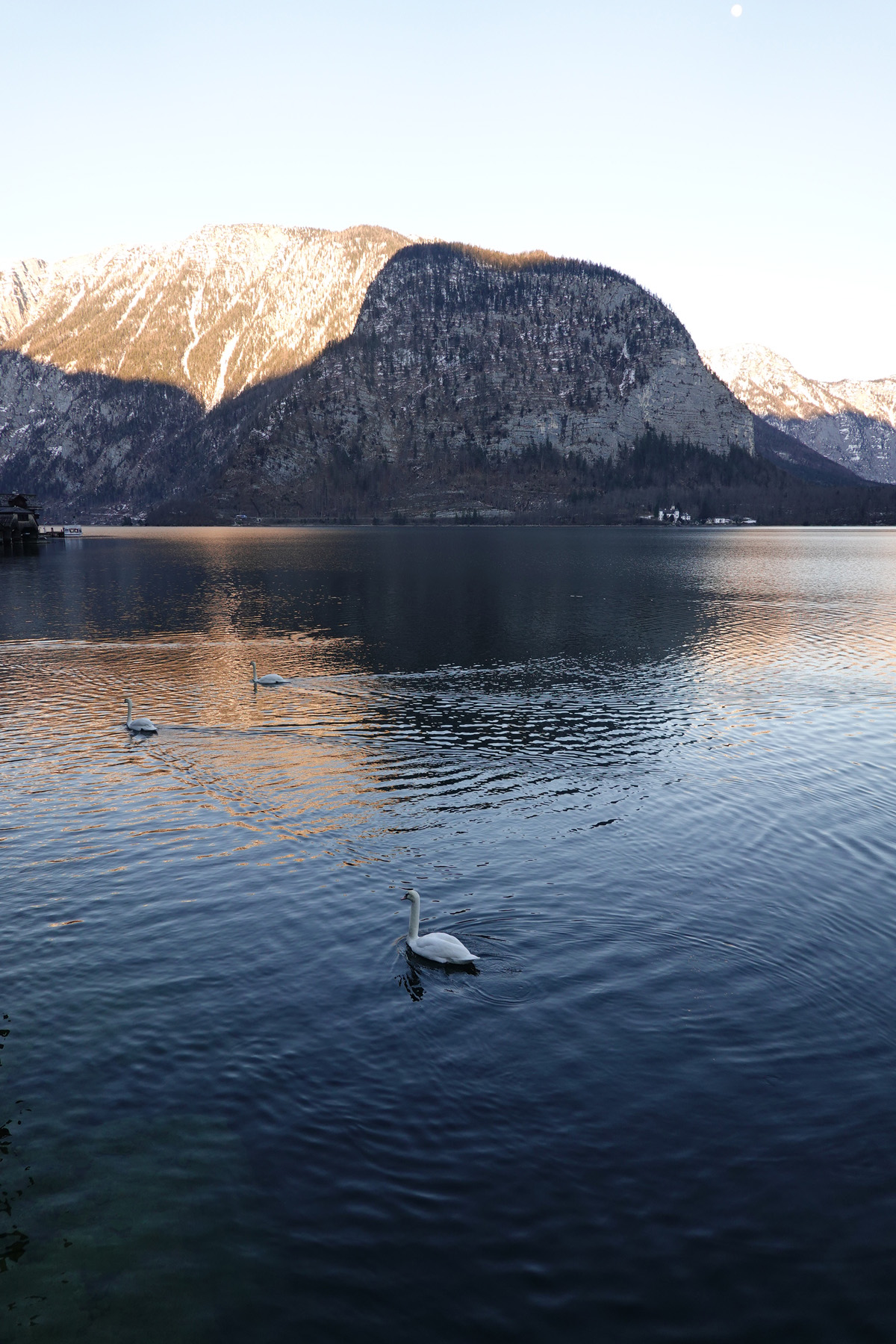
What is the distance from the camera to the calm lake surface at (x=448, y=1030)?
41.4 ft

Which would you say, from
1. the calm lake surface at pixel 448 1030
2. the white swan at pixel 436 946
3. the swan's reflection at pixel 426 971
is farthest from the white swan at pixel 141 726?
the swan's reflection at pixel 426 971

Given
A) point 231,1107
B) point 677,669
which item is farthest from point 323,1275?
point 677,669

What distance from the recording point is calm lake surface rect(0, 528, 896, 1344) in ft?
41.4

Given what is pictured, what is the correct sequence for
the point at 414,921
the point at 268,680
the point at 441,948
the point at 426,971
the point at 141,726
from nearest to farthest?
the point at 441,948
the point at 426,971
the point at 414,921
the point at 141,726
the point at 268,680

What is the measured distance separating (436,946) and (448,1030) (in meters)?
2.45

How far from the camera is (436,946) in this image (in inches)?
822

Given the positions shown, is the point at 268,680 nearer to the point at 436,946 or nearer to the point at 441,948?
the point at 436,946

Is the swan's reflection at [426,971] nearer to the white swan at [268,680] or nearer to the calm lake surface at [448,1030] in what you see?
the calm lake surface at [448,1030]

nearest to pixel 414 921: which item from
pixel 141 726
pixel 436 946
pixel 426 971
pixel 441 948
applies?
pixel 436 946

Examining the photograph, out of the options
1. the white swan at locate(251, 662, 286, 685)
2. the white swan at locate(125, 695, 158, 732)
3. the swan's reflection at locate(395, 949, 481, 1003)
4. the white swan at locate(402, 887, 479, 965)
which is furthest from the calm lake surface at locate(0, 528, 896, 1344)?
the white swan at locate(251, 662, 286, 685)

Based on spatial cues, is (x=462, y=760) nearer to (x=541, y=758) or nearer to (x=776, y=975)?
(x=541, y=758)

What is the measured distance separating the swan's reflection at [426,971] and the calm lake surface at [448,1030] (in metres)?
0.13

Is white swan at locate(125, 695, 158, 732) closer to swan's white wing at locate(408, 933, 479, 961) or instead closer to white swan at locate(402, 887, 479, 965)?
white swan at locate(402, 887, 479, 965)

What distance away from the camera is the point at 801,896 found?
25797mm
